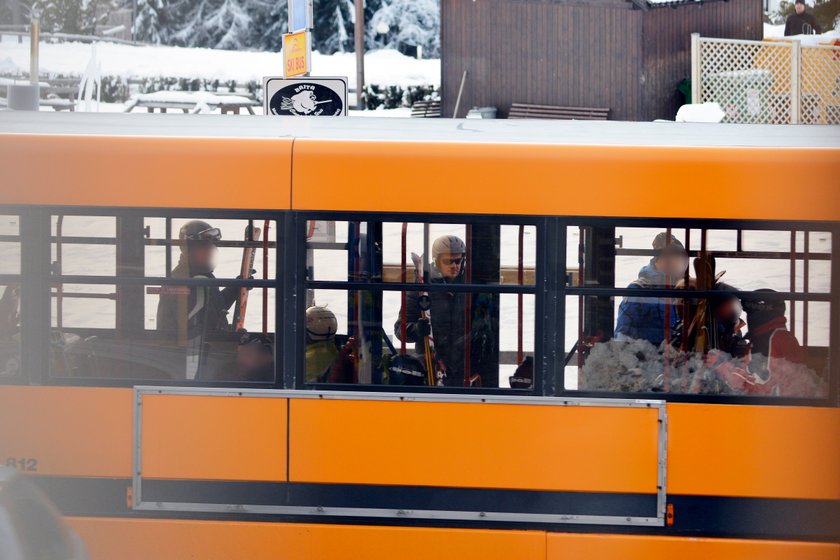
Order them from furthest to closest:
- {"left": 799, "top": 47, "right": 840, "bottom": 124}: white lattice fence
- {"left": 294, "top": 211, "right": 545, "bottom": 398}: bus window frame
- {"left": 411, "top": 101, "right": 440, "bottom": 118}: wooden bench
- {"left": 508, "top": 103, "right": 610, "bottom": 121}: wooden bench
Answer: {"left": 411, "top": 101, "right": 440, "bottom": 118}: wooden bench < {"left": 508, "top": 103, "right": 610, "bottom": 121}: wooden bench < {"left": 799, "top": 47, "right": 840, "bottom": 124}: white lattice fence < {"left": 294, "top": 211, "right": 545, "bottom": 398}: bus window frame

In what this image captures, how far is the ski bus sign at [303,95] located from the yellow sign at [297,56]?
89 cm

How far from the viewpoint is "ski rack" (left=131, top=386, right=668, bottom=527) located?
5.14 m

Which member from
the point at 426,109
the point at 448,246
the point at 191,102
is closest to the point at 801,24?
the point at 426,109

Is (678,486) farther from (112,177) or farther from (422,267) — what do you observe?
(112,177)

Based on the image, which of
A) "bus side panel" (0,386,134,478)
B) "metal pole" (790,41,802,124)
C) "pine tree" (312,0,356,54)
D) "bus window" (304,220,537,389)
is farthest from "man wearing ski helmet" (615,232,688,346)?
"pine tree" (312,0,356,54)

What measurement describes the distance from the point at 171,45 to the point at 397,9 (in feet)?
29.4

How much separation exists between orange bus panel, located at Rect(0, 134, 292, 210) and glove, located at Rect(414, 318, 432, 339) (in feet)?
2.87

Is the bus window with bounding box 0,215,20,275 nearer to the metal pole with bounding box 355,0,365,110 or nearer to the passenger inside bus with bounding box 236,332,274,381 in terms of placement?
the passenger inside bus with bounding box 236,332,274,381

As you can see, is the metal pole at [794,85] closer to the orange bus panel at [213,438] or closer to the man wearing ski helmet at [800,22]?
the man wearing ski helmet at [800,22]

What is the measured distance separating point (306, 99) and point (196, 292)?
13.0 ft

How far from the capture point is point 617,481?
5.14m

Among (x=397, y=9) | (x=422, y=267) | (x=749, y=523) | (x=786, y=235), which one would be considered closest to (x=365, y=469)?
(x=422, y=267)

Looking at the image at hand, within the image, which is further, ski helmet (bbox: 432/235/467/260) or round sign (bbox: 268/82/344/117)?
round sign (bbox: 268/82/344/117)

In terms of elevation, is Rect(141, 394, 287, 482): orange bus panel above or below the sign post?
below
